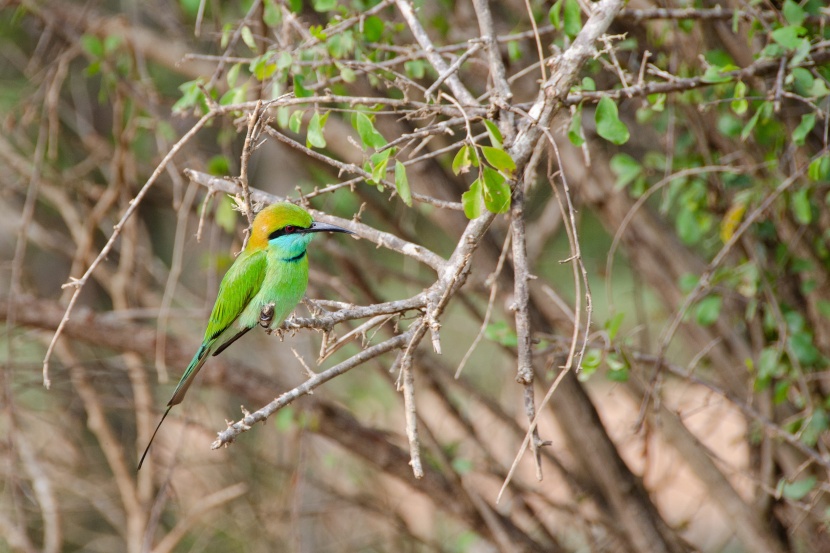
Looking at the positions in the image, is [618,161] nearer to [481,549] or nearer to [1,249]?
[481,549]

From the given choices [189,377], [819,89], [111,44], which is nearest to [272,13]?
[111,44]

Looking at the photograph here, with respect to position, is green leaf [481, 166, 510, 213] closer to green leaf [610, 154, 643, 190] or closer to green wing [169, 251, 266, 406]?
green wing [169, 251, 266, 406]

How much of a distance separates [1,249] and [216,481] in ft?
11.3

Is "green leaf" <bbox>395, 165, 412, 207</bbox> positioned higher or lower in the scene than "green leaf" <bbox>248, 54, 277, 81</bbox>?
lower

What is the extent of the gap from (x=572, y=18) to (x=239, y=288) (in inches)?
60.1

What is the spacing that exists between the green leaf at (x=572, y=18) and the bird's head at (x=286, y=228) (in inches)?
40.6

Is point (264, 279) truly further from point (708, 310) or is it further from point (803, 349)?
point (803, 349)

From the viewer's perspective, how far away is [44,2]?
4.59 m

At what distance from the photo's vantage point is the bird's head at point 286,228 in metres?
3.07

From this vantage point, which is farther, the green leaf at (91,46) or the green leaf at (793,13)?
the green leaf at (91,46)

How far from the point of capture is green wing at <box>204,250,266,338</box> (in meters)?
3.25

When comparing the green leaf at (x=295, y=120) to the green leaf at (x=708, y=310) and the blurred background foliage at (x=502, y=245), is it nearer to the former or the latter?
the blurred background foliage at (x=502, y=245)

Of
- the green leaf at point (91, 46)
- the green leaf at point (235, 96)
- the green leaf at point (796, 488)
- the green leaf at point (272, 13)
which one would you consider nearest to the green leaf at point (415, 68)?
the green leaf at point (272, 13)

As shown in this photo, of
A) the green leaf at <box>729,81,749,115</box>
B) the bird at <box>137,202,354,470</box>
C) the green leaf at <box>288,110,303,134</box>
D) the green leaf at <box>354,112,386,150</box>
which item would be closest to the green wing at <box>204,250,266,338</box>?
the bird at <box>137,202,354,470</box>
